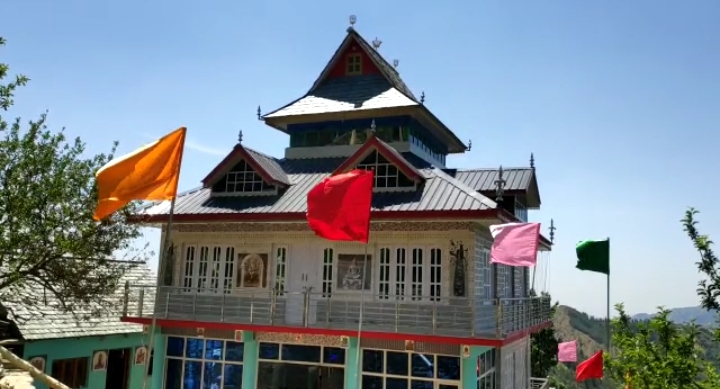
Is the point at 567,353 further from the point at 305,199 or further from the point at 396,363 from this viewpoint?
the point at 305,199

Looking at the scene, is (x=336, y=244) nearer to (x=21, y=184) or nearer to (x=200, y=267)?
(x=200, y=267)

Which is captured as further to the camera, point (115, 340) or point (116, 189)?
point (115, 340)

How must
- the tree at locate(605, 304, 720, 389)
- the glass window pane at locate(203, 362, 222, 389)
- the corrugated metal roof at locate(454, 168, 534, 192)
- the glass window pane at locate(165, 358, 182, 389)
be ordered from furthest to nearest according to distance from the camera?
the corrugated metal roof at locate(454, 168, 534, 192), the glass window pane at locate(165, 358, 182, 389), the glass window pane at locate(203, 362, 222, 389), the tree at locate(605, 304, 720, 389)

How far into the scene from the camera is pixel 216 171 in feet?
68.0

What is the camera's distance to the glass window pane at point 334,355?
60.1ft

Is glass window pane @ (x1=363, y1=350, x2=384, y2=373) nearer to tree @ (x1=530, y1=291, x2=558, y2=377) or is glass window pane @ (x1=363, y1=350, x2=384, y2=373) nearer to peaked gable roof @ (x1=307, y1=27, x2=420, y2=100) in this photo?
peaked gable roof @ (x1=307, y1=27, x2=420, y2=100)

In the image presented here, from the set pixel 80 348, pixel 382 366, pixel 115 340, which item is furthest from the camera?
pixel 115 340

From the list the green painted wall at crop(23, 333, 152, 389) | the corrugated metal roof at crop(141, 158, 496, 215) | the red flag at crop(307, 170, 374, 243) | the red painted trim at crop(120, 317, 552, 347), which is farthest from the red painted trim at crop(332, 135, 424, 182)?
the green painted wall at crop(23, 333, 152, 389)

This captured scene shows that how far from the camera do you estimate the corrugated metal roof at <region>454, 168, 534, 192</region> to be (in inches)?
858

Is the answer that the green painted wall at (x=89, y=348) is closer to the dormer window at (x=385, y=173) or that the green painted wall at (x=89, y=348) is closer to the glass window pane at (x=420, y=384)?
the glass window pane at (x=420, y=384)

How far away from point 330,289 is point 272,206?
3391 mm

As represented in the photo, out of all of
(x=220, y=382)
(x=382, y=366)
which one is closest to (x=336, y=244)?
(x=382, y=366)

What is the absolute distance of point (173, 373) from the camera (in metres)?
20.1

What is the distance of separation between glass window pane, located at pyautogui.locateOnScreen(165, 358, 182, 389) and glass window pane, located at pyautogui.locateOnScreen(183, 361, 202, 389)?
25 centimetres
